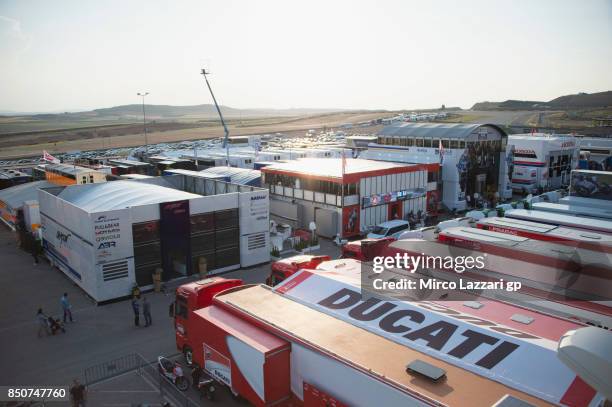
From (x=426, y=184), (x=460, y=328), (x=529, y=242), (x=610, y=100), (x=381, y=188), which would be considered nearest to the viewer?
(x=460, y=328)

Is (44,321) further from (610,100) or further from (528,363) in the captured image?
(610,100)

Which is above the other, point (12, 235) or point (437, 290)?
point (437, 290)

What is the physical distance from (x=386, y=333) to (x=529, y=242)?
26.5 feet

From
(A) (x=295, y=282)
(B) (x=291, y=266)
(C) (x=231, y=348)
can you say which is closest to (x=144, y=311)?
(B) (x=291, y=266)

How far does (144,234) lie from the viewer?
1881 cm

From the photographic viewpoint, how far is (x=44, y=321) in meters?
15.3

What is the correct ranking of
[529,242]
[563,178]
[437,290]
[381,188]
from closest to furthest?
[437,290]
[529,242]
[381,188]
[563,178]

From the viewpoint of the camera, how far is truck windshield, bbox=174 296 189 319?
42.1 ft

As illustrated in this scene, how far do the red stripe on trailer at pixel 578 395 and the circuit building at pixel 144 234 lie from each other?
15449mm

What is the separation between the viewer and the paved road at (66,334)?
44.0ft

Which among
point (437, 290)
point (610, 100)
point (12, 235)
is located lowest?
point (12, 235)

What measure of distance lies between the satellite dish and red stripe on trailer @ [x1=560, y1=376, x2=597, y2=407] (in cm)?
351

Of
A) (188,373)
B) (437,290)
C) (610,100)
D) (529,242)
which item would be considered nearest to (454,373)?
(437,290)

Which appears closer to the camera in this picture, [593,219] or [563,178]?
[593,219]
